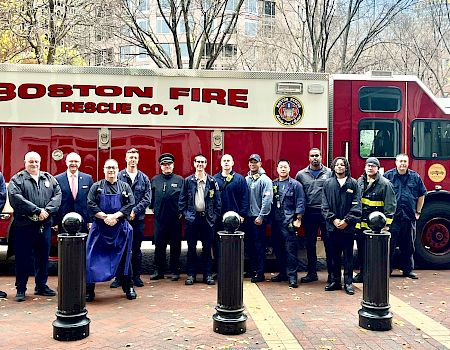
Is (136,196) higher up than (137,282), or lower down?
higher up

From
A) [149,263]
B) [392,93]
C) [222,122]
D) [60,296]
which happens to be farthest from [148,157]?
[392,93]

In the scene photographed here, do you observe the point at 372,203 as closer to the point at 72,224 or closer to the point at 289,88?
the point at 289,88

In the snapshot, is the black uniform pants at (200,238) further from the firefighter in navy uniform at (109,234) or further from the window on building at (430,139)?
the window on building at (430,139)

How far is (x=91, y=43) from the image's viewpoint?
58.7 feet

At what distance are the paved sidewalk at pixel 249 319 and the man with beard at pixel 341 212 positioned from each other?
0.36m

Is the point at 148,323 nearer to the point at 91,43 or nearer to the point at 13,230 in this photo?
the point at 13,230

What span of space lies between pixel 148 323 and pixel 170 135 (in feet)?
12.0

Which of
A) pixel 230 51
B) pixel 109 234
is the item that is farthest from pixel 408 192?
pixel 230 51

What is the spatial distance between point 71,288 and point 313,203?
13.2 ft

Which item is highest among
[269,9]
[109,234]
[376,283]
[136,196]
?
[269,9]

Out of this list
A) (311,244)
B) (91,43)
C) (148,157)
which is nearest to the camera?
(311,244)

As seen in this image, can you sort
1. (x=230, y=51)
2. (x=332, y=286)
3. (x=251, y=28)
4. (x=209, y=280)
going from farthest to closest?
(x=230, y=51), (x=251, y=28), (x=209, y=280), (x=332, y=286)

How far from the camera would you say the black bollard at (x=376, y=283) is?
5984mm

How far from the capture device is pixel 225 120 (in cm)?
912
